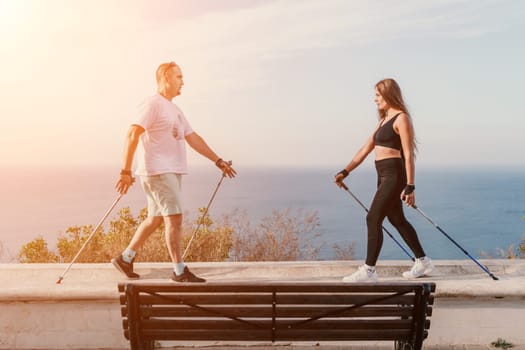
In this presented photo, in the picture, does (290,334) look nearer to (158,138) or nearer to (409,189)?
(409,189)

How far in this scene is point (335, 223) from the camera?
7531 centimetres

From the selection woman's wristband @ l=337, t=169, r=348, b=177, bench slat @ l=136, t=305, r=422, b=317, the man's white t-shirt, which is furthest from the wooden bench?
woman's wristband @ l=337, t=169, r=348, b=177

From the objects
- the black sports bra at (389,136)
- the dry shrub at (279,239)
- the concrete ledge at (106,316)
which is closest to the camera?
the concrete ledge at (106,316)

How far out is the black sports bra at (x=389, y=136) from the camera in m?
5.28

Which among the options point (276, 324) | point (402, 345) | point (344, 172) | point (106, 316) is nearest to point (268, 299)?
point (276, 324)

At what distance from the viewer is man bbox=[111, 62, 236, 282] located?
516 cm

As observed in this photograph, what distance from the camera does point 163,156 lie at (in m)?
5.25

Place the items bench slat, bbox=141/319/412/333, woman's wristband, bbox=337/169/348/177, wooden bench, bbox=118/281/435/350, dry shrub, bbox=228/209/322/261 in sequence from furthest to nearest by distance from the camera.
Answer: dry shrub, bbox=228/209/322/261, woman's wristband, bbox=337/169/348/177, bench slat, bbox=141/319/412/333, wooden bench, bbox=118/281/435/350

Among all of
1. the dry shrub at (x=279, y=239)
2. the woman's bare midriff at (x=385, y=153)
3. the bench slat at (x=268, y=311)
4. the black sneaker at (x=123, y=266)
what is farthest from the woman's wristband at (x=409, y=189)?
the dry shrub at (x=279, y=239)

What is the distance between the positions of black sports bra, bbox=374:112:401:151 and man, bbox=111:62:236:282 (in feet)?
5.37

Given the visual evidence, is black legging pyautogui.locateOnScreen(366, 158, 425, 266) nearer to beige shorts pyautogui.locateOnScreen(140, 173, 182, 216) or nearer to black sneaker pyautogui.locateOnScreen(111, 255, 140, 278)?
beige shorts pyautogui.locateOnScreen(140, 173, 182, 216)

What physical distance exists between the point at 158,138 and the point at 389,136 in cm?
188

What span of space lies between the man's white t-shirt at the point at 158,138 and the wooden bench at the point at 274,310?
142 centimetres

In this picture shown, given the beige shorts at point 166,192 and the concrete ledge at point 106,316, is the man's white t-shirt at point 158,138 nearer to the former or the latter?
the beige shorts at point 166,192
